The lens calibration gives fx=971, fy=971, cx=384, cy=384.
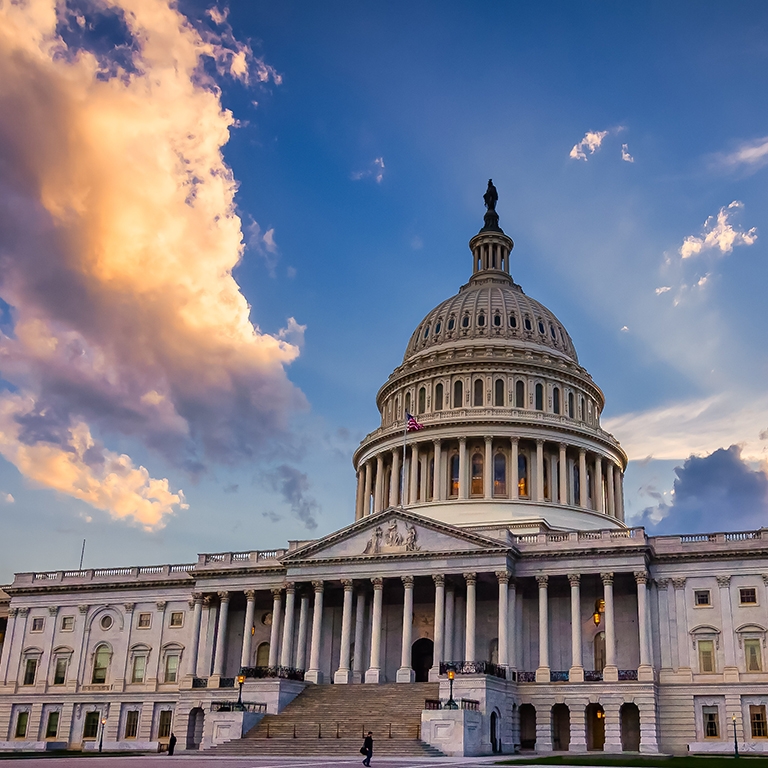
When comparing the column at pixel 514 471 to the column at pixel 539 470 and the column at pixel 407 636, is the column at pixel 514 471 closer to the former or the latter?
the column at pixel 539 470

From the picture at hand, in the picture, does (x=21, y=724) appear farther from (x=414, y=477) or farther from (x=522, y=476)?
(x=522, y=476)

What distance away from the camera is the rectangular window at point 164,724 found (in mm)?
76562

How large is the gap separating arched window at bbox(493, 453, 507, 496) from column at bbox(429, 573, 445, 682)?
66.2ft

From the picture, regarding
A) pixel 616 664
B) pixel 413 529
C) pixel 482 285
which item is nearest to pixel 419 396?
pixel 482 285

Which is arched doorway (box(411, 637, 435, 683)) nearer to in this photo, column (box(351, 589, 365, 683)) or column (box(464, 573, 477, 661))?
column (box(351, 589, 365, 683))

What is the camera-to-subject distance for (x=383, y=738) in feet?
183

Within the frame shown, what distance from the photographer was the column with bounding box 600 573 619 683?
209ft

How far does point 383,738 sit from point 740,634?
25501 millimetres

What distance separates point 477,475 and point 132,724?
36.5m

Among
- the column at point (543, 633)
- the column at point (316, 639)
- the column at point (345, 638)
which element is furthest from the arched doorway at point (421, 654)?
the column at point (543, 633)

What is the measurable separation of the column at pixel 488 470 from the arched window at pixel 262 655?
2341cm

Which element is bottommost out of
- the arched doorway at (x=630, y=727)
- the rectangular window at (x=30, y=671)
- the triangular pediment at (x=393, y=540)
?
the arched doorway at (x=630, y=727)

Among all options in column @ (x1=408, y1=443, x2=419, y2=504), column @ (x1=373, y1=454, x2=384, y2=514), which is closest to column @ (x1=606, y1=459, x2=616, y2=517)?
column @ (x1=408, y1=443, x2=419, y2=504)

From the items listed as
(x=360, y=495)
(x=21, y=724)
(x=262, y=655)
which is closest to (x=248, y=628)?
(x=262, y=655)
